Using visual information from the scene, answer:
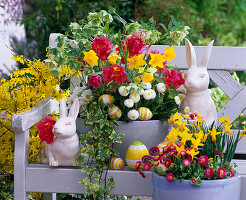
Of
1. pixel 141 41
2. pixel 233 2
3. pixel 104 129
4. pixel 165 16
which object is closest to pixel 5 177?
pixel 104 129

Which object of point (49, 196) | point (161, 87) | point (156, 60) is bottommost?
point (49, 196)

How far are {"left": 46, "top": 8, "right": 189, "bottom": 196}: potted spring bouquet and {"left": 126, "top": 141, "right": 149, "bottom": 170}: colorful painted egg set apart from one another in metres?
0.05

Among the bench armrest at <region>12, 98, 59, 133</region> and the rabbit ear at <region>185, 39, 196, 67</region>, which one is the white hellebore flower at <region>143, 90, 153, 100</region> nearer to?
the rabbit ear at <region>185, 39, 196, 67</region>

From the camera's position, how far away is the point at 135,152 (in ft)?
4.51

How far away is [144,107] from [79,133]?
282 mm

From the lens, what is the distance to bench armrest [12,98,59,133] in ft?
4.55

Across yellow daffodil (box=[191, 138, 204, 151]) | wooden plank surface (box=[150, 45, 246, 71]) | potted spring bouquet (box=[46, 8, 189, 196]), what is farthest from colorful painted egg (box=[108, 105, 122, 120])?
wooden plank surface (box=[150, 45, 246, 71])

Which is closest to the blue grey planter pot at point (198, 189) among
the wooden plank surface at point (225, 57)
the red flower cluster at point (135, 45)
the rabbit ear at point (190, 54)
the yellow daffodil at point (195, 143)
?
the yellow daffodil at point (195, 143)

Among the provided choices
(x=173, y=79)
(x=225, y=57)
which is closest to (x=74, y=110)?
(x=173, y=79)

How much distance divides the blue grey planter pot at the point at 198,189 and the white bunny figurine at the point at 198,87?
16.5 inches

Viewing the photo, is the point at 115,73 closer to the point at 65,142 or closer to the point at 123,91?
the point at 123,91

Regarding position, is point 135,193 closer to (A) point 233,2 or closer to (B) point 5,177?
(B) point 5,177

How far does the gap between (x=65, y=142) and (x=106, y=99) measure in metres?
0.22

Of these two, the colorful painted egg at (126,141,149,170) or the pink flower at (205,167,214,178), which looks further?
the colorful painted egg at (126,141,149,170)
